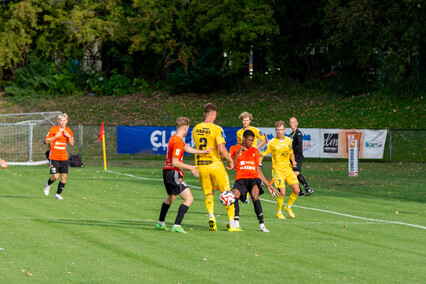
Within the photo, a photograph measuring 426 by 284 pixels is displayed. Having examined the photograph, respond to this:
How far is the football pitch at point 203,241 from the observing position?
27.7 feet

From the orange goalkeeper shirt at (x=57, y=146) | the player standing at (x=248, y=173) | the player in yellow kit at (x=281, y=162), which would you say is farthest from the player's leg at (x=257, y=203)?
the orange goalkeeper shirt at (x=57, y=146)

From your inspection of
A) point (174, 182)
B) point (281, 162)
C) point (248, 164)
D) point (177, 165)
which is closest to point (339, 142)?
point (281, 162)

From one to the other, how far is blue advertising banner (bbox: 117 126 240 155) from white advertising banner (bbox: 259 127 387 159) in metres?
4.04

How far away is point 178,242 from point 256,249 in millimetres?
1296

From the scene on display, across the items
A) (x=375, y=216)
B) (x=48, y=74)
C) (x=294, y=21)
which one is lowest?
(x=375, y=216)

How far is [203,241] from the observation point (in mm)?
10828

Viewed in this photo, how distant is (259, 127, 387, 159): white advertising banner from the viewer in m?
32.4

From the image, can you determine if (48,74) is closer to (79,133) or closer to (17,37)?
(17,37)

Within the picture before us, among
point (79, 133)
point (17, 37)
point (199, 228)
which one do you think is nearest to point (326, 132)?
point (79, 133)

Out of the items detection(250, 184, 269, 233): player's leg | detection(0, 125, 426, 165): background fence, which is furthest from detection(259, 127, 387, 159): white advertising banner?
detection(250, 184, 269, 233): player's leg

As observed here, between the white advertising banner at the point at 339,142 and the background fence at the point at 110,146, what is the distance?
0.56 m

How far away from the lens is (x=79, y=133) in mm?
36500

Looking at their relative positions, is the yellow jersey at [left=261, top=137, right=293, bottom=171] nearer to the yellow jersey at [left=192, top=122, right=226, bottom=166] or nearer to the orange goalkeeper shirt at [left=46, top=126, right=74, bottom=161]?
the yellow jersey at [left=192, top=122, right=226, bottom=166]

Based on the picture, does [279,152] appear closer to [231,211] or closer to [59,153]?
[231,211]
